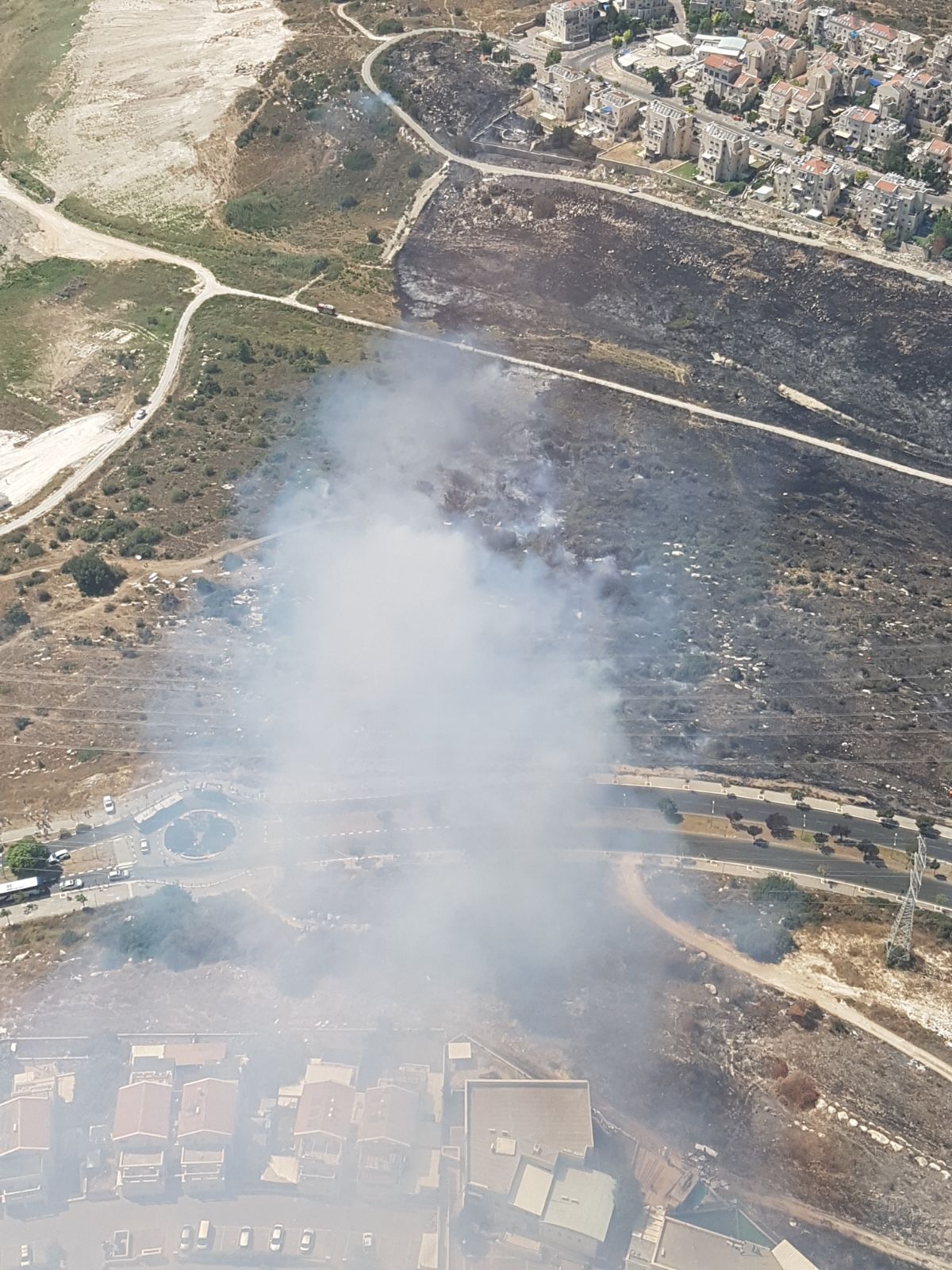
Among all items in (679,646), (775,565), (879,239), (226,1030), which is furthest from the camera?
(879,239)

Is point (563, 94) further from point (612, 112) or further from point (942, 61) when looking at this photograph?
point (942, 61)

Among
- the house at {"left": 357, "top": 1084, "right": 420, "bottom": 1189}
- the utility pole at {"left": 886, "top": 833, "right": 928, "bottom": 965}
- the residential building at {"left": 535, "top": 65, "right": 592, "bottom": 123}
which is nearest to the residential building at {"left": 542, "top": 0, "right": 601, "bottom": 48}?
the residential building at {"left": 535, "top": 65, "right": 592, "bottom": 123}

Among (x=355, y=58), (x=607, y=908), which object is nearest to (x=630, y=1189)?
(x=607, y=908)

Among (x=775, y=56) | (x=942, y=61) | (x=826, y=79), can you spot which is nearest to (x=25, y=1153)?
(x=826, y=79)

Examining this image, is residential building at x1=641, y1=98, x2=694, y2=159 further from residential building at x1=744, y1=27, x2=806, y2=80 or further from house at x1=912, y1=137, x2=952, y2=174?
house at x1=912, y1=137, x2=952, y2=174

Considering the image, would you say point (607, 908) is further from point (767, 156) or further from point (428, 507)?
point (767, 156)

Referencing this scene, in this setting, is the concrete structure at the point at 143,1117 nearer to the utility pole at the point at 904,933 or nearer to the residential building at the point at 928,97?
the utility pole at the point at 904,933

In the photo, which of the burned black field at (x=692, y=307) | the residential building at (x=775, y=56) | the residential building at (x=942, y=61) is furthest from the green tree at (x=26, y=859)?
the residential building at (x=942, y=61)
